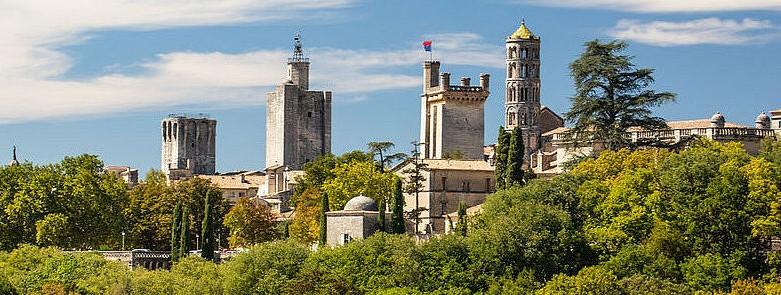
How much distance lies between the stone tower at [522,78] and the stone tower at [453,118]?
18.0 ft

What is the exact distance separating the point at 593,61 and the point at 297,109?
85.5 meters

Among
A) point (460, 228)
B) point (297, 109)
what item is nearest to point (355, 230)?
Result: point (460, 228)

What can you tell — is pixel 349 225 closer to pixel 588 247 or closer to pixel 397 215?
pixel 397 215

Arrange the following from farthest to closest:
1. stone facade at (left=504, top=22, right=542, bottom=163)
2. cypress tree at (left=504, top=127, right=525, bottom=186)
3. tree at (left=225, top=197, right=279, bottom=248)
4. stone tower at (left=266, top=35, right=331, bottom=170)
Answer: stone tower at (left=266, top=35, right=331, bottom=170) < stone facade at (left=504, top=22, right=542, bottom=163) < tree at (left=225, top=197, right=279, bottom=248) < cypress tree at (left=504, top=127, right=525, bottom=186)

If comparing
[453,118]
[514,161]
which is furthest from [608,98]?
[453,118]

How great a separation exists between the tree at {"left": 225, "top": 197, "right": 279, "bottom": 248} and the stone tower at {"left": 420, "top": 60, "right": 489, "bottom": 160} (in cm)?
2927

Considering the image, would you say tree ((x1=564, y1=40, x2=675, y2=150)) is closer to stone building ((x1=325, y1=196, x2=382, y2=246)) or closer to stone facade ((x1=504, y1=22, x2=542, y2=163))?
stone building ((x1=325, y1=196, x2=382, y2=246))

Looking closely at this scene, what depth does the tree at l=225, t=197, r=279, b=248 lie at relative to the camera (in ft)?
368

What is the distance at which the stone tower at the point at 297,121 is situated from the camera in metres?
171

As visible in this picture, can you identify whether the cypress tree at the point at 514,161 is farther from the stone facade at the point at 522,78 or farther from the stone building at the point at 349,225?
the stone facade at the point at 522,78

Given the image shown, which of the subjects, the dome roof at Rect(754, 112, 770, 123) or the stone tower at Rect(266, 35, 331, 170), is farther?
the stone tower at Rect(266, 35, 331, 170)

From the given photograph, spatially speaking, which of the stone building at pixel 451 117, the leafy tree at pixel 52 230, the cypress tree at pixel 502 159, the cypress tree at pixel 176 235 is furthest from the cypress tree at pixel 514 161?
the stone building at pixel 451 117

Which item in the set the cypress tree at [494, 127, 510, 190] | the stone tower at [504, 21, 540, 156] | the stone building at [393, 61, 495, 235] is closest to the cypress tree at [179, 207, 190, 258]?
the cypress tree at [494, 127, 510, 190]

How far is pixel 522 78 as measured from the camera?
152250mm
